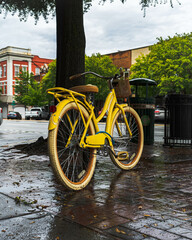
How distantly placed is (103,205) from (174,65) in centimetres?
3158

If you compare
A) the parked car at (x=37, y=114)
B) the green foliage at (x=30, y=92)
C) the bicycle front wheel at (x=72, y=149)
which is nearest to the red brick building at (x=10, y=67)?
the green foliage at (x=30, y=92)

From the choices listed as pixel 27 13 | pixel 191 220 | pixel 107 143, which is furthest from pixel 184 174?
pixel 27 13

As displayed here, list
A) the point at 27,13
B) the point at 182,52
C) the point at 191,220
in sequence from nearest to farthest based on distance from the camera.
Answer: the point at 191,220 → the point at 27,13 → the point at 182,52

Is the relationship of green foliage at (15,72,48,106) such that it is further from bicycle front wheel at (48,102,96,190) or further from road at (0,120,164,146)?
bicycle front wheel at (48,102,96,190)

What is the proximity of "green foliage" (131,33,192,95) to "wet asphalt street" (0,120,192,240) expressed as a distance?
28.8 m

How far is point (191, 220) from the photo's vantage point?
10.1 feet

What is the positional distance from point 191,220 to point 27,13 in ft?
31.0

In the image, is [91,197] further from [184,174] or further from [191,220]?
[184,174]

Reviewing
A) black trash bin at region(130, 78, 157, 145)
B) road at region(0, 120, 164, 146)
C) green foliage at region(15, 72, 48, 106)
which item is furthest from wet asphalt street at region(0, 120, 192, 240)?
green foliage at region(15, 72, 48, 106)

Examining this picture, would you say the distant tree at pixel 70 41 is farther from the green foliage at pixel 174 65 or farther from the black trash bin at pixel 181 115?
the green foliage at pixel 174 65

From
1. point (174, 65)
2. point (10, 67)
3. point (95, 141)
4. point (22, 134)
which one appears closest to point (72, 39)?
point (95, 141)

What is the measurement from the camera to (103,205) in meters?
3.54

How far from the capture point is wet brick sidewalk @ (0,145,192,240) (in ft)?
9.07

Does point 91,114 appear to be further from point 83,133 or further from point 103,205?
point 103,205
